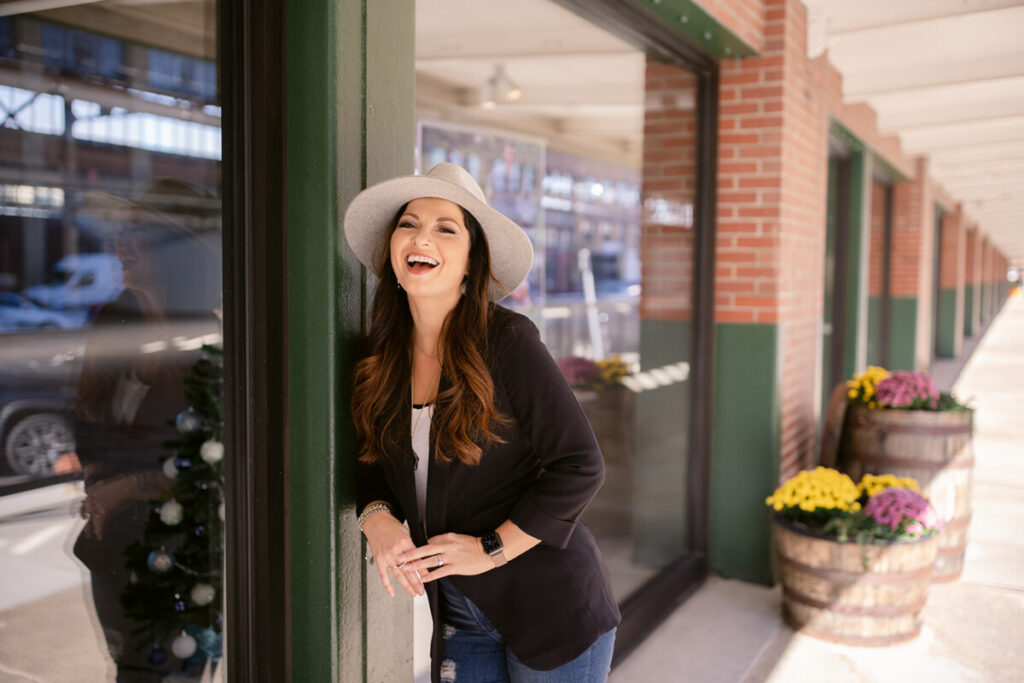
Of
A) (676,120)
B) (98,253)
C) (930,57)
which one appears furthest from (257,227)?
(930,57)

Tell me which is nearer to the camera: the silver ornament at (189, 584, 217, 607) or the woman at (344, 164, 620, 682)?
the woman at (344, 164, 620, 682)

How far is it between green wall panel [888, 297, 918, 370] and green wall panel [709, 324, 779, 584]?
7266 mm

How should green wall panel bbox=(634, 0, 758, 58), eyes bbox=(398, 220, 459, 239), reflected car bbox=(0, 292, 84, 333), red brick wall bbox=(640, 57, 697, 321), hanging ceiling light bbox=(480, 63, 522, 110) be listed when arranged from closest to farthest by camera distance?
reflected car bbox=(0, 292, 84, 333) < eyes bbox=(398, 220, 459, 239) < hanging ceiling light bbox=(480, 63, 522, 110) < green wall panel bbox=(634, 0, 758, 58) < red brick wall bbox=(640, 57, 697, 321)

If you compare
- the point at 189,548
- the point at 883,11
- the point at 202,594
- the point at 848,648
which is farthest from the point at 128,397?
the point at 883,11

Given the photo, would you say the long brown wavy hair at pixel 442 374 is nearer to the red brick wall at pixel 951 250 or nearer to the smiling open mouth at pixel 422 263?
the smiling open mouth at pixel 422 263

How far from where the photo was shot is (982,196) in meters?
15.9

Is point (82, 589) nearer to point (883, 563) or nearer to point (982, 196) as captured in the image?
point (883, 563)

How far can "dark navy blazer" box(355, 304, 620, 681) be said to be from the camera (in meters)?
1.88

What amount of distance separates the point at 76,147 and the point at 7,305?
0.39 m

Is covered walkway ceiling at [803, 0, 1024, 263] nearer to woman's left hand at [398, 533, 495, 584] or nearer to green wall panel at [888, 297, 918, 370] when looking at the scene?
green wall panel at [888, 297, 918, 370]

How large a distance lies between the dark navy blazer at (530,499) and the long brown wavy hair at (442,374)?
0.03m

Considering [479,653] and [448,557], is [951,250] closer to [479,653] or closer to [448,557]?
[479,653]

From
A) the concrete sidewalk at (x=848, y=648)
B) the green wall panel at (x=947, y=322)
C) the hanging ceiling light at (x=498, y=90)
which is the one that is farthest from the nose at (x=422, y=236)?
the green wall panel at (x=947, y=322)

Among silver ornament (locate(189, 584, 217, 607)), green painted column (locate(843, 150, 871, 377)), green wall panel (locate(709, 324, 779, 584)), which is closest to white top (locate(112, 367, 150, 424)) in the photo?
silver ornament (locate(189, 584, 217, 607))
